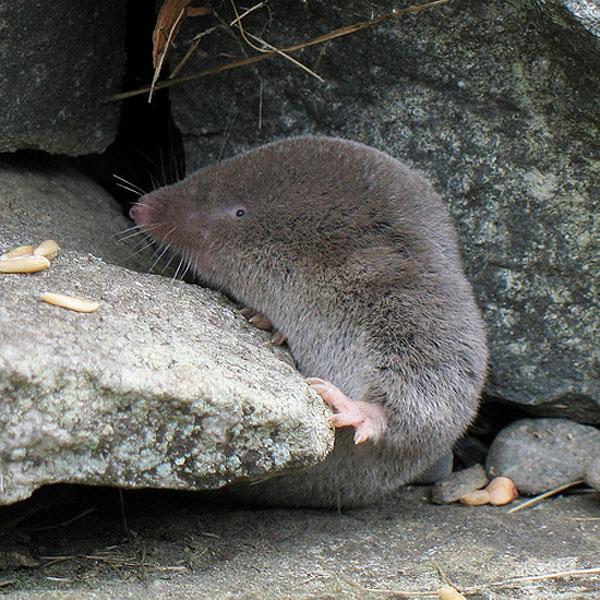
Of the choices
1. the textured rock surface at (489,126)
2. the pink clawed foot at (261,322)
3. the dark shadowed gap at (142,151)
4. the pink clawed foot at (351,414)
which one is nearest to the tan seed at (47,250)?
the pink clawed foot at (261,322)

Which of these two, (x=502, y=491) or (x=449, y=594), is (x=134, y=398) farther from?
(x=502, y=491)

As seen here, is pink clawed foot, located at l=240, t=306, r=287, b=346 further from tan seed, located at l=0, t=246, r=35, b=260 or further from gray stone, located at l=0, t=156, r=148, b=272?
tan seed, located at l=0, t=246, r=35, b=260

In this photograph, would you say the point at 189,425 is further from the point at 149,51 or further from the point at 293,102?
the point at 149,51

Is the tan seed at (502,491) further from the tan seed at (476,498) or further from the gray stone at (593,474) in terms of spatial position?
the gray stone at (593,474)

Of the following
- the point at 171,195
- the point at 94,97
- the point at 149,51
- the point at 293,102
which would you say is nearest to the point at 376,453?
the point at 171,195

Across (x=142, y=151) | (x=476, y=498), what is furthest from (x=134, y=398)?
(x=142, y=151)

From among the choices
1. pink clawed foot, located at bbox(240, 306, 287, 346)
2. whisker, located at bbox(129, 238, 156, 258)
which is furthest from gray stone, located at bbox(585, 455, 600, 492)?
whisker, located at bbox(129, 238, 156, 258)
